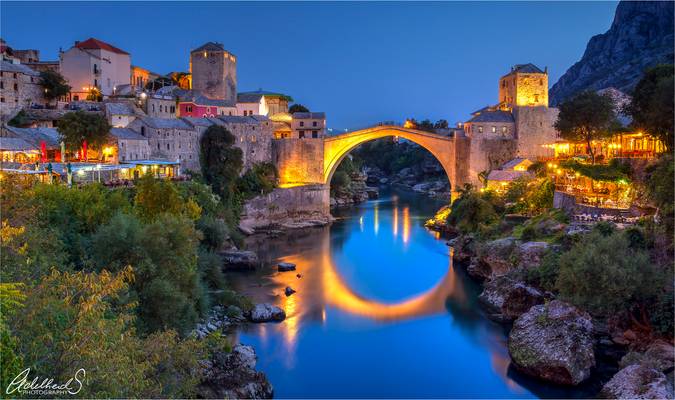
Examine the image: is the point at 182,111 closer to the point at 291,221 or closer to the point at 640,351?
the point at 291,221

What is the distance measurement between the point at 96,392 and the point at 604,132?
2513cm

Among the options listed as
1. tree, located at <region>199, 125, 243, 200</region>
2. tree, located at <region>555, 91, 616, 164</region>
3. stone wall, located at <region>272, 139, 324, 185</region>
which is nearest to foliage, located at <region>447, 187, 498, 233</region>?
tree, located at <region>555, 91, 616, 164</region>

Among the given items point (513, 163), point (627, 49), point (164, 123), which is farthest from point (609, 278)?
point (627, 49)

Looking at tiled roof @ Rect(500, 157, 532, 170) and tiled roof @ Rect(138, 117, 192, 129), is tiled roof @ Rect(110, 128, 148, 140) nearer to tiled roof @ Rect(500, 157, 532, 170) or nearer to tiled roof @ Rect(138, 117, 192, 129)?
tiled roof @ Rect(138, 117, 192, 129)

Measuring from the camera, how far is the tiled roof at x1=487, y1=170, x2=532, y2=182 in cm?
3048

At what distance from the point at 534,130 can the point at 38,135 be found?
28069mm

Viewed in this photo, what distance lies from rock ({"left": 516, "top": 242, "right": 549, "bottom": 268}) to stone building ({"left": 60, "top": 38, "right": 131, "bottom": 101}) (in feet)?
99.4

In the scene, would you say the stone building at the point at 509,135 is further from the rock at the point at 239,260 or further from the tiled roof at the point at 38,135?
the tiled roof at the point at 38,135

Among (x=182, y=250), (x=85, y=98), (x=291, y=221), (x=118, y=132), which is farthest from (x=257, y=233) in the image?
(x=182, y=250)

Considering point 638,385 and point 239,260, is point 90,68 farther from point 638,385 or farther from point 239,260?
point 638,385

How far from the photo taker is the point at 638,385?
34.8 ft

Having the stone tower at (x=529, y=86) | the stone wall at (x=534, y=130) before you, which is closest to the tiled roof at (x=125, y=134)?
the stone wall at (x=534, y=130)

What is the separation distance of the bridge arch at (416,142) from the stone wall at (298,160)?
0.50 meters

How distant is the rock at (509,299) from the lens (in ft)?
53.0
